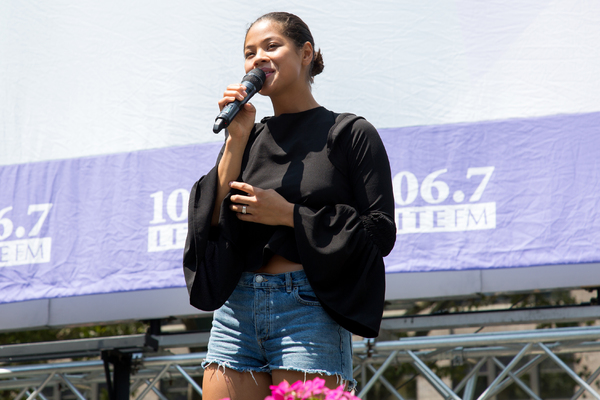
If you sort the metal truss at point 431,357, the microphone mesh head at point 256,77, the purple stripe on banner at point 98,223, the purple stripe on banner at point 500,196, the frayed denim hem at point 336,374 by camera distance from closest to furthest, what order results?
the frayed denim hem at point 336,374, the microphone mesh head at point 256,77, the purple stripe on banner at point 500,196, the metal truss at point 431,357, the purple stripe on banner at point 98,223

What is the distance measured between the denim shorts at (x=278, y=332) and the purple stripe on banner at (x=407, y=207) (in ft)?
4.90

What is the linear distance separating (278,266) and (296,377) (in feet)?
0.78

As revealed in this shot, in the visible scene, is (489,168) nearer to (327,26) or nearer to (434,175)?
(434,175)

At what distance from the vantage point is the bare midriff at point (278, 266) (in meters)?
1.54

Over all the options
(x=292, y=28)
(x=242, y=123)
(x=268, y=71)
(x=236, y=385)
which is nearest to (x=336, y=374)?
(x=236, y=385)

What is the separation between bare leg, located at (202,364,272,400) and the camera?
4.93 feet

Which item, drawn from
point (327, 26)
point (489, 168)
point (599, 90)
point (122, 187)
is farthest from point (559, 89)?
point (122, 187)

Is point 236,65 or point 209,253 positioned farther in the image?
point 236,65

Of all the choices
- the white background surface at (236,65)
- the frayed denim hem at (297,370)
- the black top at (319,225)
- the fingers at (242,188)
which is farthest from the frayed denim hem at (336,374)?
the white background surface at (236,65)

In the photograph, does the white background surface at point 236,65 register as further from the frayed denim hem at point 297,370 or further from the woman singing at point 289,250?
the frayed denim hem at point 297,370

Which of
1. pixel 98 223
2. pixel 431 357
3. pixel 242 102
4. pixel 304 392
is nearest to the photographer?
pixel 304 392

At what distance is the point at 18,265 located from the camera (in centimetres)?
330

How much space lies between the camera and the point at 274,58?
1.70m

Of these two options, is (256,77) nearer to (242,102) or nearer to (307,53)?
(242,102)
